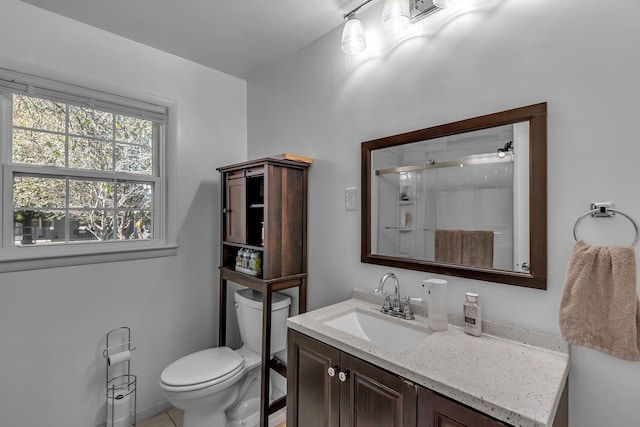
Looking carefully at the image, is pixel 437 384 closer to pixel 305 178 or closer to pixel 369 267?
pixel 369 267

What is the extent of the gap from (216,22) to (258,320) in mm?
1897

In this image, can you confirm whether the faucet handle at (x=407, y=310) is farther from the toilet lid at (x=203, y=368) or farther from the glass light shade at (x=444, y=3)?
the glass light shade at (x=444, y=3)

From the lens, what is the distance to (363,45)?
1.59 meters

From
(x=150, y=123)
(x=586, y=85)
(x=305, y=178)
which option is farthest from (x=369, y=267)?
(x=150, y=123)

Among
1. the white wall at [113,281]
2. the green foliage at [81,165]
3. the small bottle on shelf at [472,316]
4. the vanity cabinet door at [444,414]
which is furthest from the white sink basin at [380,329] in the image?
the green foliage at [81,165]

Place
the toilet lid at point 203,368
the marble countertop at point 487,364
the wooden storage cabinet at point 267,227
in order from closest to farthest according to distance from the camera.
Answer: the marble countertop at point 487,364 → the toilet lid at point 203,368 → the wooden storage cabinet at point 267,227

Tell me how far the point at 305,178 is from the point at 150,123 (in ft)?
4.10

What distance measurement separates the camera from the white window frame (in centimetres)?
164

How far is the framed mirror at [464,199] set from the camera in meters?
1.14

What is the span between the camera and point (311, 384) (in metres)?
1.30

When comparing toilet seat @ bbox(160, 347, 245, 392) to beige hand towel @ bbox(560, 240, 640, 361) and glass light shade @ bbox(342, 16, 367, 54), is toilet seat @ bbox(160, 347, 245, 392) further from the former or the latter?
glass light shade @ bbox(342, 16, 367, 54)

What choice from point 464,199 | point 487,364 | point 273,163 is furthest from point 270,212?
point 487,364

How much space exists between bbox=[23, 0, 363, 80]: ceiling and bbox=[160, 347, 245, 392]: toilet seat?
209 centimetres

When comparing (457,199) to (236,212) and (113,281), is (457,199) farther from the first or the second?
(113,281)
